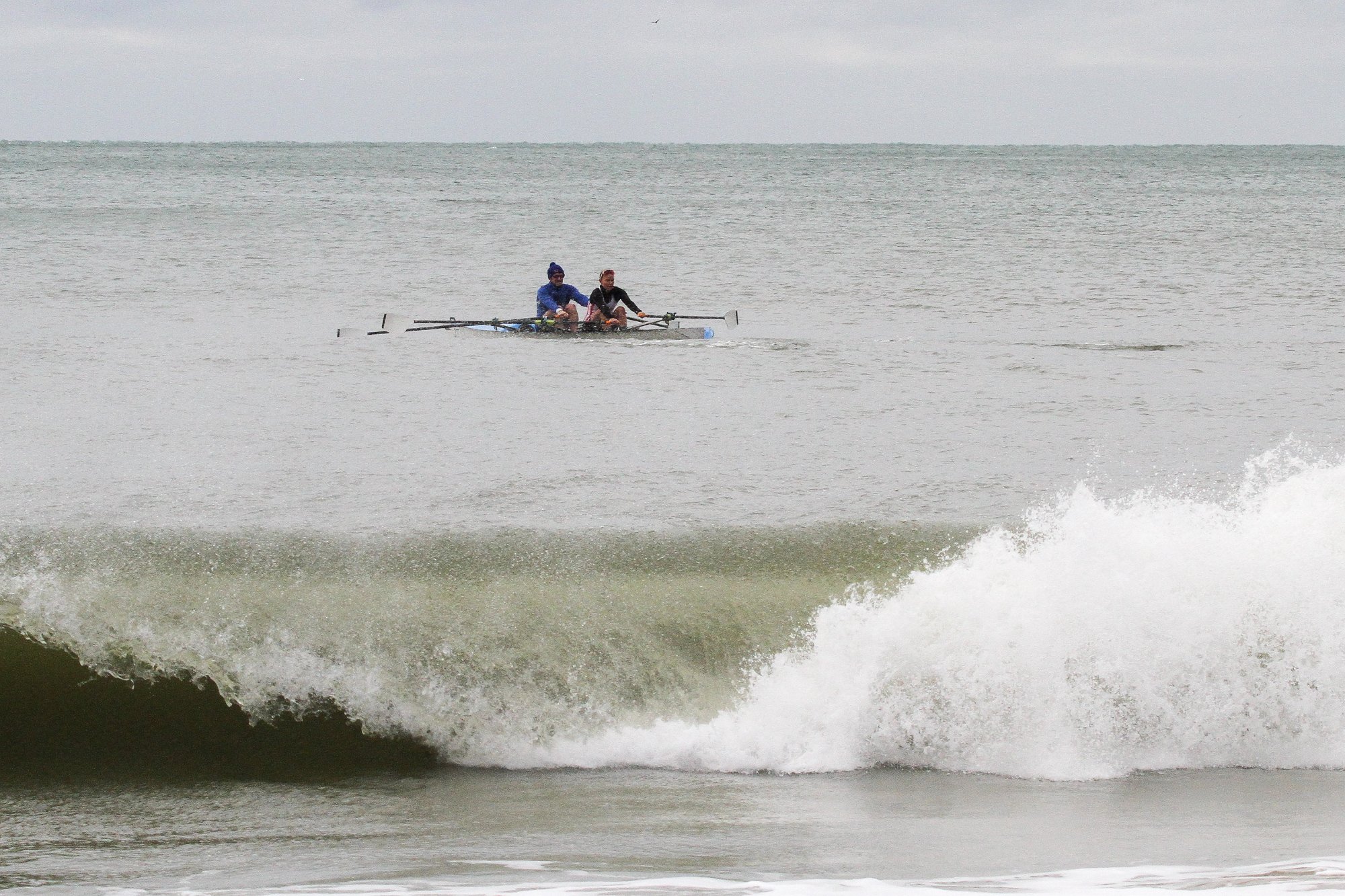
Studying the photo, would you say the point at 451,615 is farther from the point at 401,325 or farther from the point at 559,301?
the point at 559,301

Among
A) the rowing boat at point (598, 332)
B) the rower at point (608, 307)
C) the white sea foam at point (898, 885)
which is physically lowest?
the white sea foam at point (898, 885)

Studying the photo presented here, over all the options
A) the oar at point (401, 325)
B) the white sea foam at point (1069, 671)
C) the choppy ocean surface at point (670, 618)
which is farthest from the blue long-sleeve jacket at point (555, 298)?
the white sea foam at point (1069, 671)

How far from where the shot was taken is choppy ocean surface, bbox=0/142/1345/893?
17.8 feet

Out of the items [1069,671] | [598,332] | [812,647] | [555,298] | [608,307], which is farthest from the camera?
[555,298]

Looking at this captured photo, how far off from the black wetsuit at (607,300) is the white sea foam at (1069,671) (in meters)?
13.9

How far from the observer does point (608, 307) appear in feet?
70.0

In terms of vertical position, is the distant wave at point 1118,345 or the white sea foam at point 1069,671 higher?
the distant wave at point 1118,345

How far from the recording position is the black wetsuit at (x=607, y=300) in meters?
21.2

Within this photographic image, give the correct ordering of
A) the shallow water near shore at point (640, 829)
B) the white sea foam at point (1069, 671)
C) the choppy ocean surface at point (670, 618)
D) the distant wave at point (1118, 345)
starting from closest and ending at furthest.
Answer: the shallow water near shore at point (640, 829)
the choppy ocean surface at point (670, 618)
the white sea foam at point (1069, 671)
the distant wave at point (1118, 345)

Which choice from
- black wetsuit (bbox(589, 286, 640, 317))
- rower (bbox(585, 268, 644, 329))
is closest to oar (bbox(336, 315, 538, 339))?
rower (bbox(585, 268, 644, 329))

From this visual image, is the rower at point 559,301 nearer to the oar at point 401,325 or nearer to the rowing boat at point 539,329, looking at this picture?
the rowing boat at point 539,329

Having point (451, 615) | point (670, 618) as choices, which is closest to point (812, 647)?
point (670, 618)

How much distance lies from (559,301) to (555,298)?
101 millimetres

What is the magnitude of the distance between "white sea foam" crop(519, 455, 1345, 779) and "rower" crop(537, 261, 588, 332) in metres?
13.5
